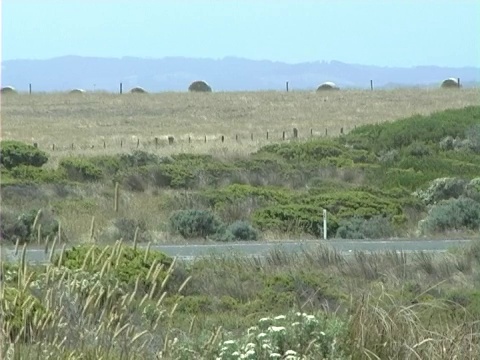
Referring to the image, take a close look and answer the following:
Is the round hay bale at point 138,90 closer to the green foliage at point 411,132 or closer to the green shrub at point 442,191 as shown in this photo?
the green foliage at point 411,132

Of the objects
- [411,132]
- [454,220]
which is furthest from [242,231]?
[411,132]

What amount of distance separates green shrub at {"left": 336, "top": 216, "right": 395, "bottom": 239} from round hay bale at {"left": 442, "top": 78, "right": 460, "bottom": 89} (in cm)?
5855

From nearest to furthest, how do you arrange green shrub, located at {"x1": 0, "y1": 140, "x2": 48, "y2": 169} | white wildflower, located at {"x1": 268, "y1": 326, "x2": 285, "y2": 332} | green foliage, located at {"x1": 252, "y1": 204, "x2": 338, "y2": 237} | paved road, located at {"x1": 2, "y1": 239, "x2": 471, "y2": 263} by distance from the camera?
A: 1. white wildflower, located at {"x1": 268, "y1": 326, "x2": 285, "y2": 332}
2. paved road, located at {"x1": 2, "y1": 239, "x2": 471, "y2": 263}
3. green foliage, located at {"x1": 252, "y1": 204, "x2": 338, "y2": 237}
4. green shrub, located at {"x1": 0, "y1": 140, "x2": 48, "y2": 169}

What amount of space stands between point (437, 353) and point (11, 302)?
2.29 metres

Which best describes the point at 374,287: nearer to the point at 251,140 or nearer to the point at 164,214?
the point at 164,214

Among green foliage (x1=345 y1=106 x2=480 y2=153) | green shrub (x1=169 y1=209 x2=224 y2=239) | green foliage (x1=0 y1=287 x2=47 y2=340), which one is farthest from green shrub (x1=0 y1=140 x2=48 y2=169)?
green foliage (x1=0 y1=287 x2=47 y2=340)

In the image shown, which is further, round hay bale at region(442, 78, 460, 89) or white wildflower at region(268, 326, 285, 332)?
round hay bale at region(442, 78, 460, 89)

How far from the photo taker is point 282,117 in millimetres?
59312

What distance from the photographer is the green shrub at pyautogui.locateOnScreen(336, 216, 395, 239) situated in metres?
19.2

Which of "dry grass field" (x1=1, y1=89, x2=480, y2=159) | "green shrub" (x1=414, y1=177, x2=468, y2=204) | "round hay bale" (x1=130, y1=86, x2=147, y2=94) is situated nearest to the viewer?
"green shrub" (x1=414, y1=177, x2=468, y2=204)

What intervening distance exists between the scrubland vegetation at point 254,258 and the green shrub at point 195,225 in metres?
0.03

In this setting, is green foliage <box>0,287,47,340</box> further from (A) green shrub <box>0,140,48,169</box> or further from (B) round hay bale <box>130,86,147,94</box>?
(B) round hay bale <box>130,86,147,94</box>

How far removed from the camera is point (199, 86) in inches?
3349

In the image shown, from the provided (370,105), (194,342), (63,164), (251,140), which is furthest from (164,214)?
(370,105)
